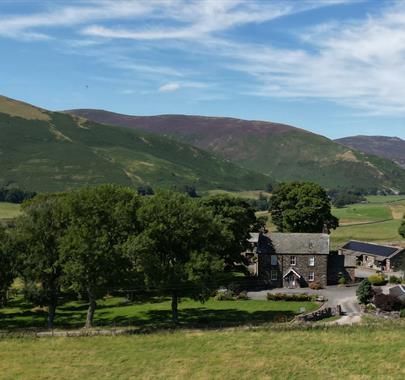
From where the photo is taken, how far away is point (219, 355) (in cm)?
4353

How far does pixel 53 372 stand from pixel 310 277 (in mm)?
54751

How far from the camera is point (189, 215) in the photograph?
5806cm

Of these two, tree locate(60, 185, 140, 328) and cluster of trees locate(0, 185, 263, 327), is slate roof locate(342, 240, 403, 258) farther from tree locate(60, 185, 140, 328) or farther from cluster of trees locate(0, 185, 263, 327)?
tree locate(60, 185, 140, 328)

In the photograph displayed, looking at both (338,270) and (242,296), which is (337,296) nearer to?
(338,270)

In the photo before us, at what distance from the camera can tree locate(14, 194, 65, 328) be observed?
186 feet

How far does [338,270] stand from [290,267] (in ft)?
29.4

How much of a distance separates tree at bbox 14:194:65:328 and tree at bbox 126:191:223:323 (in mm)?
9358

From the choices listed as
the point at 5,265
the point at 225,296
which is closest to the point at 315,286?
the point at 225,296

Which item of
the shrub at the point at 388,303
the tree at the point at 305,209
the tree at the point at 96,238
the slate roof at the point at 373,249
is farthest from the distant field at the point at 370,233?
the tree at the point at 96,238

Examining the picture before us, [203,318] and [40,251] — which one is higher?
[40,251]

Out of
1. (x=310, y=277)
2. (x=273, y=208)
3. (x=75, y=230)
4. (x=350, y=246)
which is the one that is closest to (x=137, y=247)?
(x=75, y=230)

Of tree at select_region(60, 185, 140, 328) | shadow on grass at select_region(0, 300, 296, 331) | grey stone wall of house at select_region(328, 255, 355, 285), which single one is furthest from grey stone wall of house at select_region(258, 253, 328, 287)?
tree at select_region(60, 185, 140, 328)

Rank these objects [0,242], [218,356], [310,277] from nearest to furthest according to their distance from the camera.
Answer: [218,356] < [0,242] < [310,277]

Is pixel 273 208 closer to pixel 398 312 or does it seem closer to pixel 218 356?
pixel 398 312
